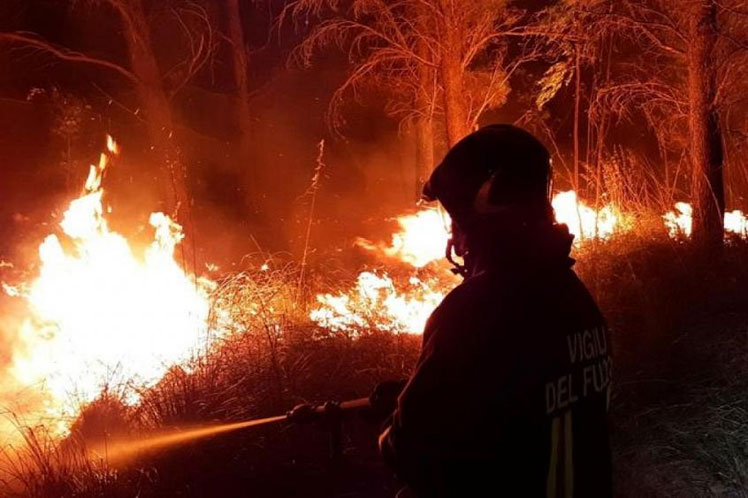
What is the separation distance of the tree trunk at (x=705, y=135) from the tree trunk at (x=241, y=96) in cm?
967

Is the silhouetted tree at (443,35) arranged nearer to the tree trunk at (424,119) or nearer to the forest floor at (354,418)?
the tree trunk at (424,119)

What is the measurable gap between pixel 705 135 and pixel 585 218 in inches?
84.3

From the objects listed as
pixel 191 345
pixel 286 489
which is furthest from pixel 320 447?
pixel 191 345

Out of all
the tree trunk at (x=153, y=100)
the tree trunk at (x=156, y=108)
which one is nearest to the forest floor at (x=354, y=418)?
the tree trunk at (x=156, y=108)

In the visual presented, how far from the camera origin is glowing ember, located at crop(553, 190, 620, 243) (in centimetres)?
843

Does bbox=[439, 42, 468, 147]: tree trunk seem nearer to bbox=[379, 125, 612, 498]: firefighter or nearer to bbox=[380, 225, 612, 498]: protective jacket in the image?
bbox=[379, 125, 612, 498]: firefighter

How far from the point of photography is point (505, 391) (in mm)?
1653

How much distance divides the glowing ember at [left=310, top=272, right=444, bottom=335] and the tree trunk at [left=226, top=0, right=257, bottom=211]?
25.9ft

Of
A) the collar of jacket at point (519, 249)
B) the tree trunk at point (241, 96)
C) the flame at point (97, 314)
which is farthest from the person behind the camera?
the tree trunk at point (241, 96)

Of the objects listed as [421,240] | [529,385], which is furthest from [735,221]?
[529,385]

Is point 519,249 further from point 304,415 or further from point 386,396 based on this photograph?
point 304,415

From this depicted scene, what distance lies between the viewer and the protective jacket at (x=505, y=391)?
165 cm

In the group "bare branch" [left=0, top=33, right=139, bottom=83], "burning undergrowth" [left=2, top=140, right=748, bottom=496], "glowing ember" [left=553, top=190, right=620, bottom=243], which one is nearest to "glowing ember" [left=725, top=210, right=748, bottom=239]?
"burning undergrowth" [left=2, top=140, right=748, bottom=496]

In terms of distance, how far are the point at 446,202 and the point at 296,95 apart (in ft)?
58.0
